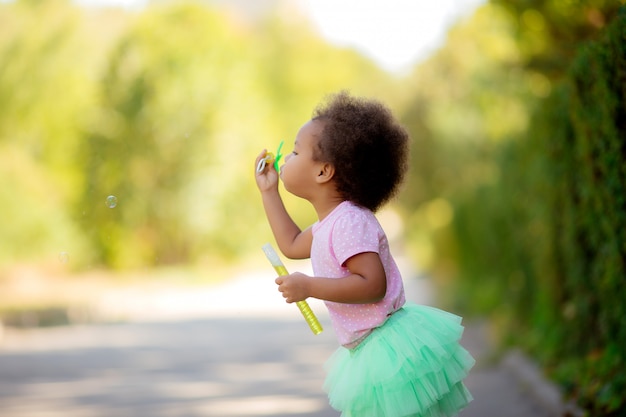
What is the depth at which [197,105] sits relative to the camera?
102 feet

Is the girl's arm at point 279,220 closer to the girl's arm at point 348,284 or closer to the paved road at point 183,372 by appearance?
the girl's arm at point 348,284

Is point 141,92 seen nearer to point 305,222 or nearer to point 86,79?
point 86,79

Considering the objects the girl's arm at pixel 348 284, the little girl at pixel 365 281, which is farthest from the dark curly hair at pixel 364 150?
the girl's arm at pixel 348 284

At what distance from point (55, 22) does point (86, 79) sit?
2897 millimetres

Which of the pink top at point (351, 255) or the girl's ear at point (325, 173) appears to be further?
the girl's ear at point (325, 173)

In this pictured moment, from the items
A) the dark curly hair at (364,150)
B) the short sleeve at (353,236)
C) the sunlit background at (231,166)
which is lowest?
the short sleeve at (353,236)

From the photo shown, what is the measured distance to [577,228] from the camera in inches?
303

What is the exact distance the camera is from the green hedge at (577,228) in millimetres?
5852

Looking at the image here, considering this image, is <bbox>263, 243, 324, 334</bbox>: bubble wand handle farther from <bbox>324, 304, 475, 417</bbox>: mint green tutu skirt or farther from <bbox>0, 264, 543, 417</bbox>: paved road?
<bbox>0, 264, 543, 417</bbox>: paved road

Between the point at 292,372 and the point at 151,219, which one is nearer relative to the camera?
the point at 292,372

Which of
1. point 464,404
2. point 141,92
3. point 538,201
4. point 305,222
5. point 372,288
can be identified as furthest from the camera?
point 305,222

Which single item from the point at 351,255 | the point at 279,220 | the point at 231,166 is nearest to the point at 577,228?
the point at 279,220

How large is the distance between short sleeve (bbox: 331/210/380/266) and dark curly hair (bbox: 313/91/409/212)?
129 millimetres

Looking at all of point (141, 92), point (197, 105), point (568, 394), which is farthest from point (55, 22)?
point (568, 394)
